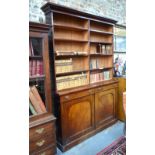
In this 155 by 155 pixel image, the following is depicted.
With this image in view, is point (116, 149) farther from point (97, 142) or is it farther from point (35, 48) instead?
point (35, 48)

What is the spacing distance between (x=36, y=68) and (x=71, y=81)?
30.8 inches

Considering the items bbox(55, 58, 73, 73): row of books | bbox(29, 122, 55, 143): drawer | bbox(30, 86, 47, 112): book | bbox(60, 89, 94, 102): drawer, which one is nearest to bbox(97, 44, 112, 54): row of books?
bbox(55, 58, 73, 73): row of books

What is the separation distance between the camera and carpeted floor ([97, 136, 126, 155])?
2.11 metres

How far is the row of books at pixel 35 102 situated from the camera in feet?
6.13

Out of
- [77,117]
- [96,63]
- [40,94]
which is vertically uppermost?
[96,63]

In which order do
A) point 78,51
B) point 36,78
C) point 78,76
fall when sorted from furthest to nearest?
point 78,51
point 78,76
point 36,78

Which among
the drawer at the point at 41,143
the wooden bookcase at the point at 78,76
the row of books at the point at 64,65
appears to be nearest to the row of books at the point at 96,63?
the wooden bookcase at the point at 78,76

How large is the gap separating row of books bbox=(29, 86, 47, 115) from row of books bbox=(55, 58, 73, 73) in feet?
1.86

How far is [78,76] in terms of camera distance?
2.65m

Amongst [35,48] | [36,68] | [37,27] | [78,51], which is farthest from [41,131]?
[78,51]

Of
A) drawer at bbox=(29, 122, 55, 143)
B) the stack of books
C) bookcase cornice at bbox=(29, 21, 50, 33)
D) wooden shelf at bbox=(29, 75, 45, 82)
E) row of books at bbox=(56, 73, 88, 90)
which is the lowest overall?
→ drawer at bbox=(29, 122, 55, 143)

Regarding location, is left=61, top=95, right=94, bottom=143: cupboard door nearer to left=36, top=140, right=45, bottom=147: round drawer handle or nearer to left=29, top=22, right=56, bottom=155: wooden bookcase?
left=29, top=22, right=56, bottom=155: wooden bookcase

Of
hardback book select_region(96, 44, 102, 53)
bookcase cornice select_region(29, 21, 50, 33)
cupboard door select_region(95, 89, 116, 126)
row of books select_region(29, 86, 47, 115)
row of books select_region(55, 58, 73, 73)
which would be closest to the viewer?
bookcase cornice select_region(29, 21, 50, 33)
